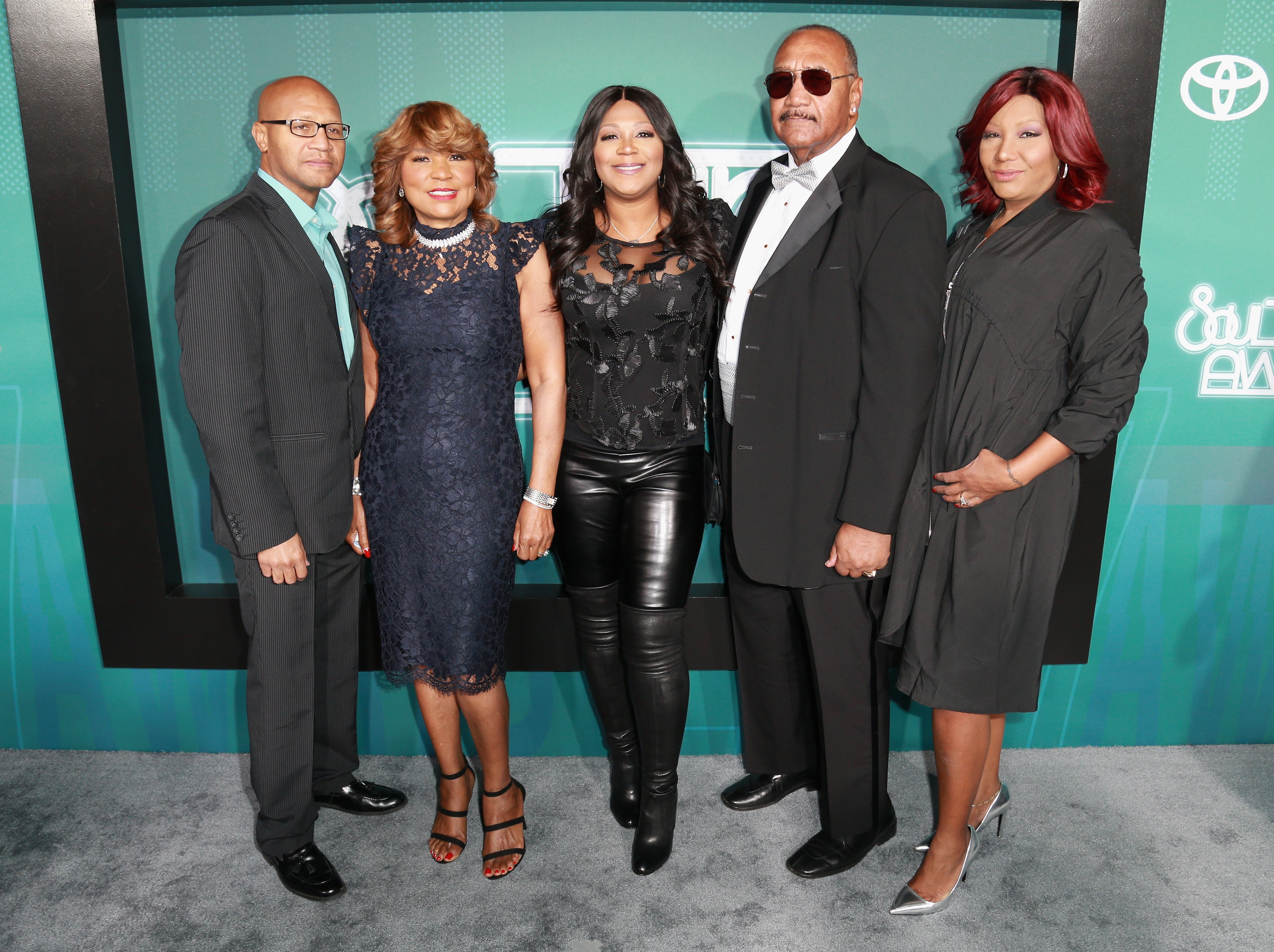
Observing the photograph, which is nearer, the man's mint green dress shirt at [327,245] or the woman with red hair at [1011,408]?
the woman with red hair at [1011,408]

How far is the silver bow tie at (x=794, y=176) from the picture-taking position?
2021mm

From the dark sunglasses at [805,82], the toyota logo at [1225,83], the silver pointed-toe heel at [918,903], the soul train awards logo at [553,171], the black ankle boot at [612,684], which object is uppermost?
the toyota logo at [1225,83]

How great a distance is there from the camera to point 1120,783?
2719mm

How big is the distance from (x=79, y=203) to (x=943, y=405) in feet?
8.18

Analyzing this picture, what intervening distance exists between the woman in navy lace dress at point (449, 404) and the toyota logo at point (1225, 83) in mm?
1950

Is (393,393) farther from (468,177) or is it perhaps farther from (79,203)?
(79,203)

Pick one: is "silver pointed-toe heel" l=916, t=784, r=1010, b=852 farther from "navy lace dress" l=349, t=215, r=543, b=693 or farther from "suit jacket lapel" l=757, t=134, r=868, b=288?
"suit jacket lapel" l=757, t=134, r=868, b=288

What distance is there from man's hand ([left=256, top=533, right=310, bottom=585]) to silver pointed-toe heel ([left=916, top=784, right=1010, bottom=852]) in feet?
6.11

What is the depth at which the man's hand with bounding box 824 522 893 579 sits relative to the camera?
201cm

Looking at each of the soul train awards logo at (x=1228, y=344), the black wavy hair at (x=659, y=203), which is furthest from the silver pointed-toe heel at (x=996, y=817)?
the black wavy hair at (x=659, y=203)

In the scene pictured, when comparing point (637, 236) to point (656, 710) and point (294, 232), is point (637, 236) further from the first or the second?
point (656, 710)

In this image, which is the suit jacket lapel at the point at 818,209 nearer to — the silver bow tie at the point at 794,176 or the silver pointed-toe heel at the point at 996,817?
the silver bow tie at the point at 794,176

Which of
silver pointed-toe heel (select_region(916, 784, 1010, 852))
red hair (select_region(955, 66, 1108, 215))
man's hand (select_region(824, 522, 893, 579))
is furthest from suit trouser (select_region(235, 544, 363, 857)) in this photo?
red hair (select_region(955, 66, 1108, 215))

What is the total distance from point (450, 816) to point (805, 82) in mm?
2137
